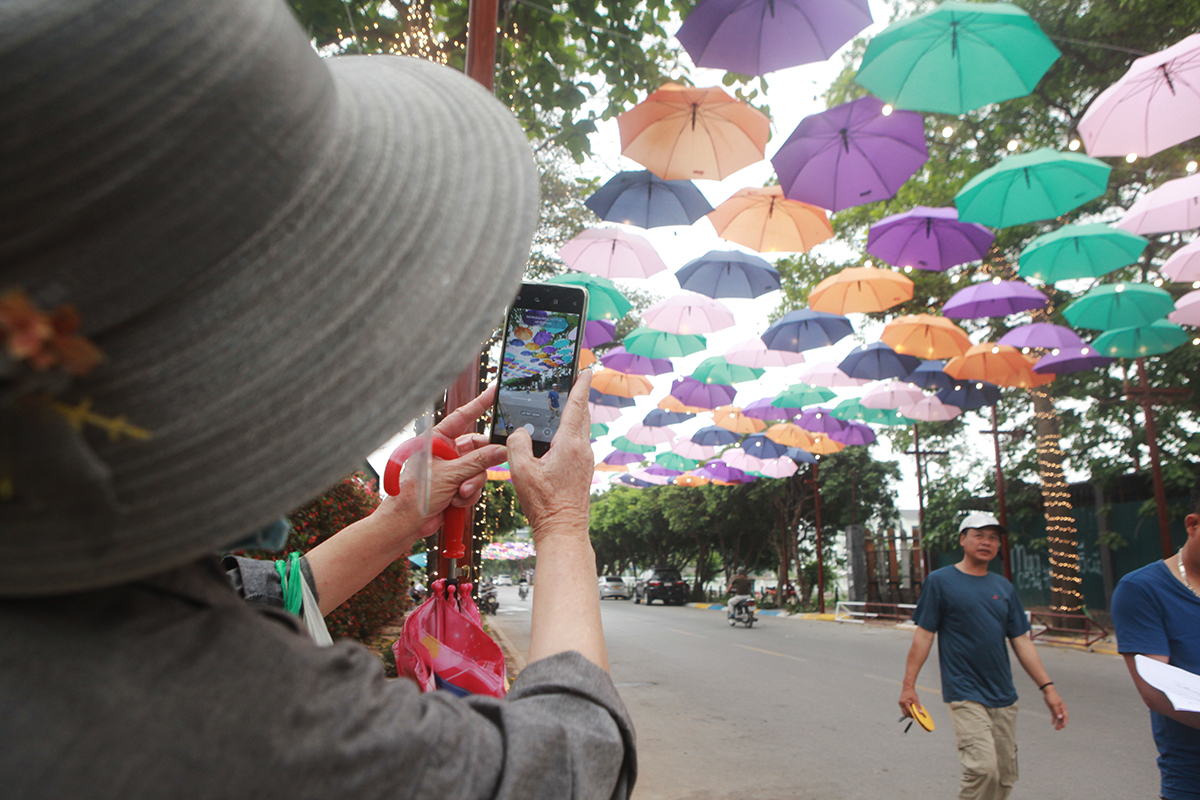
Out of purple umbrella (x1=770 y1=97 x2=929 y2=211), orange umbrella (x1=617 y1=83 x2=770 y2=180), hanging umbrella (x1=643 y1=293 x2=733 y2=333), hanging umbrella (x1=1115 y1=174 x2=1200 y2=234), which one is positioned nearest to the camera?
orange umbrella (x1=617 y1=83 x2=770 y2=180)

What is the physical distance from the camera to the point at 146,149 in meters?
0.55

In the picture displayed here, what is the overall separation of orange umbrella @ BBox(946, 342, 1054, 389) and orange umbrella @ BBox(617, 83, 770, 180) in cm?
645

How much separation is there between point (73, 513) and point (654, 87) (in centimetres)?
684

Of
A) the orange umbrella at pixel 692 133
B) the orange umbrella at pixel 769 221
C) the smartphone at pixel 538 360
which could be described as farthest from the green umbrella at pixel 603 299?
the smartphone at pixel 538 360

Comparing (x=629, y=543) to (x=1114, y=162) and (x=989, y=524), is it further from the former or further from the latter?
(x=989, y=524)

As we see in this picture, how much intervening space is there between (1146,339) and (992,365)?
6.44ft

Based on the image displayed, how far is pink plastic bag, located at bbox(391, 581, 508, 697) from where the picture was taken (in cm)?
140

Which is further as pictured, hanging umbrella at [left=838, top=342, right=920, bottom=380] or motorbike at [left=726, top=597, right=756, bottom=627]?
motorbike at [left=726, top=597, right=756, bottom=627]

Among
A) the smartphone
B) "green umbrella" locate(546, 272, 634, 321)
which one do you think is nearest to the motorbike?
"green umbrella" locate(546, 272, 634, 321)

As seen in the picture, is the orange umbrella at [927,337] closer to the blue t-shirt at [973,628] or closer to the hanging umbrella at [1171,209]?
Result: the hanging umbrella at [1171,209]

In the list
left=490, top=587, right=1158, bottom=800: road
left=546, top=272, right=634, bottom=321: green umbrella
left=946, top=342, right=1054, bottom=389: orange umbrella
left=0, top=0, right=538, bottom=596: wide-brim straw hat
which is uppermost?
left=546, top=272, right=634, bottom=321: green umbrella

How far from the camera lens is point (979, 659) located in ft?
14.6

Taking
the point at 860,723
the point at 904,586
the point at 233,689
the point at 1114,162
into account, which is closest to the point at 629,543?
the point at 904,586

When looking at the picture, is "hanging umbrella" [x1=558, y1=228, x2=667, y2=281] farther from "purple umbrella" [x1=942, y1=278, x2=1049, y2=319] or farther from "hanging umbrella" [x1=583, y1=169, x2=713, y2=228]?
"purple umbrella" [x1=942, y1=278, x2=1049, y2=319]
